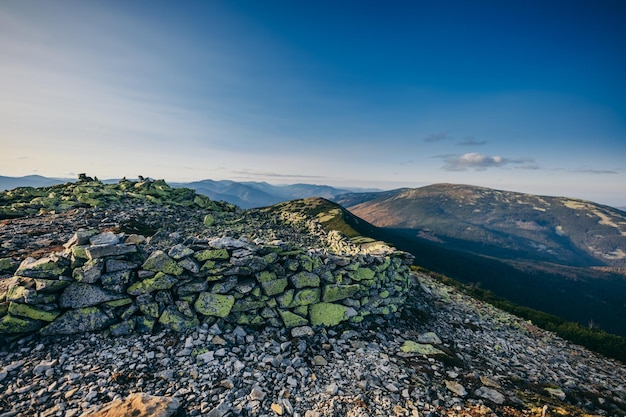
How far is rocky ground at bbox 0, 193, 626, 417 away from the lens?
9.02 metres

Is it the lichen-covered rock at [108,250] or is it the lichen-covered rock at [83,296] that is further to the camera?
the lichen-covered rock at [108,250]

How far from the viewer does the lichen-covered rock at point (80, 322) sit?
1076 centimetres

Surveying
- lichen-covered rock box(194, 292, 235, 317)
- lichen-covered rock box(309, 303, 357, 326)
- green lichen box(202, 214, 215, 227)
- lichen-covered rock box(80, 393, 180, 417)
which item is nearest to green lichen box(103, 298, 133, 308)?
lichen-covered rock box(194, 292, 235, 317)

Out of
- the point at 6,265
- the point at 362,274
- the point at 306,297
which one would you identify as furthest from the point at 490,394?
the point at 6,265

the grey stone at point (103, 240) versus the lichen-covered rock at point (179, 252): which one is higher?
the grey stone at point (103, 240)

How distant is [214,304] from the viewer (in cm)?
1288

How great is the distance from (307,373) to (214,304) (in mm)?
5284

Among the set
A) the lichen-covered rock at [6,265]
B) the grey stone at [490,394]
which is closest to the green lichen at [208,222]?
the lichen-covered rock at [6,265]

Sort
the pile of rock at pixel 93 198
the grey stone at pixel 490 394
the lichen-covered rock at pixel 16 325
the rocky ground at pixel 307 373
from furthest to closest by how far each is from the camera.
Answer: the pile of rock at pixel 93 198 < the grey stone at pixel 490 394 < the lichen-covered rock at pixel 16 325 < the rocky ground at pixel 307 373

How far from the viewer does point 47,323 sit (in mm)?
10836

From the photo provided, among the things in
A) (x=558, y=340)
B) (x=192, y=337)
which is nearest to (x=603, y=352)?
(x=558, y=340)

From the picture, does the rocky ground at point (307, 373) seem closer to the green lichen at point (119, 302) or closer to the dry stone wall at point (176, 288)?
the dry stone wall at point (176, 288)

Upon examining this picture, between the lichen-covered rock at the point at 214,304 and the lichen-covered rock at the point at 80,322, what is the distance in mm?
3450

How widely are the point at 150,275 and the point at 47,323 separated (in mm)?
3846
